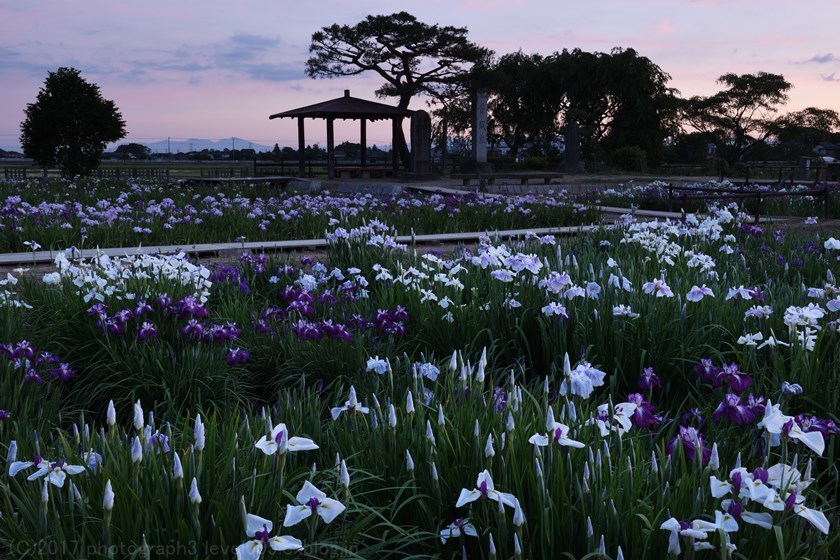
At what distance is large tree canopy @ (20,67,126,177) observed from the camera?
1051 inches

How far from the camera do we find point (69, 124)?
26.9 metres

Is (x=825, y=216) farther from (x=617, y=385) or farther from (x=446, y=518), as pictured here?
(x=446, y=518)

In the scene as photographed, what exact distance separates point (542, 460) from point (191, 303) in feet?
8.39

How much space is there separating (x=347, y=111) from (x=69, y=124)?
9857 mm

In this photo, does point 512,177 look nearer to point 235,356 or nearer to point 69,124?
point 69,124

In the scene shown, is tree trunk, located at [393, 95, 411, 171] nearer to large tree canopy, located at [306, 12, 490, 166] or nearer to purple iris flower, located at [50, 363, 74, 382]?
large tree canopy, located at [306, 12, 490, 166]

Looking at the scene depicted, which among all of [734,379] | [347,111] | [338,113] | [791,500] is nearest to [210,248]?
[734,379]

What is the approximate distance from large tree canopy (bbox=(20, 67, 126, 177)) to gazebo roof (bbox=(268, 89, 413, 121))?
6199mm

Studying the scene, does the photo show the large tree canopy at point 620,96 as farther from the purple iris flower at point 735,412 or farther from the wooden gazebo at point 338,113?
the purple iris flower at point 735,412

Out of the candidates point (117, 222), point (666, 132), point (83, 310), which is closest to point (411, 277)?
Result: point (83, 310)

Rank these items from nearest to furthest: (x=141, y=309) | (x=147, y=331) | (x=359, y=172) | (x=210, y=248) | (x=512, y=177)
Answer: (x=147, y=331) → (x=141, y=309) → (x=210, y=248) → (x=512, y=177) → (x=359, y=172)

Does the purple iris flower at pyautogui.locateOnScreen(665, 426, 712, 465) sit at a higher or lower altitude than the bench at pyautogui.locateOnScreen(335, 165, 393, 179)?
lower

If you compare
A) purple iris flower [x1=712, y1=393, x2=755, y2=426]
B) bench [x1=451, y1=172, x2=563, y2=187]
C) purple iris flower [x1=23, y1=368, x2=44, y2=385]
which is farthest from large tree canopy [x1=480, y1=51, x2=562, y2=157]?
purple iris flower [x1=712, y1=393, x2=755, y2=426]

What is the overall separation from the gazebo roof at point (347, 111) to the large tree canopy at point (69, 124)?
6.20 m
